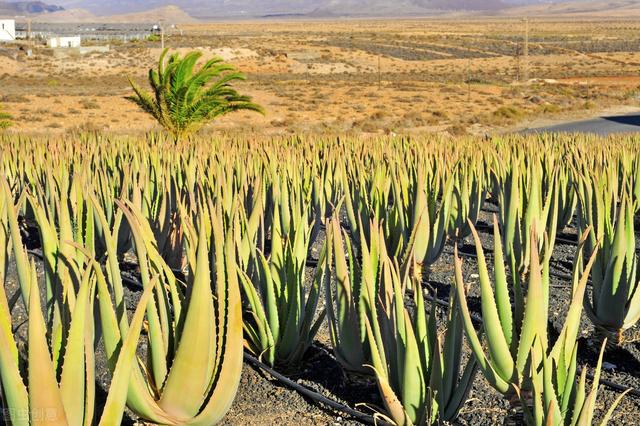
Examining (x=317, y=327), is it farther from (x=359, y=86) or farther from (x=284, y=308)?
(x=359, y=86)

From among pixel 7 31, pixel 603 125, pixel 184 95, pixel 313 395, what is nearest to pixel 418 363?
pixel 313 395

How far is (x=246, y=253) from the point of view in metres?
4.26

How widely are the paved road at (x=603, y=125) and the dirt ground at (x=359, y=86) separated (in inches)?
67.9

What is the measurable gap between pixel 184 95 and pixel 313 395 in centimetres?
1125

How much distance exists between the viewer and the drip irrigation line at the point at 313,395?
3326mm

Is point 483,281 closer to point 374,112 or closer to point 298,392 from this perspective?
point 298,392

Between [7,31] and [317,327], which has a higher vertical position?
[7,31]

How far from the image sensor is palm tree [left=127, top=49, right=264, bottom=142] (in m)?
14.1

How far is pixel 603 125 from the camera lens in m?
24.2

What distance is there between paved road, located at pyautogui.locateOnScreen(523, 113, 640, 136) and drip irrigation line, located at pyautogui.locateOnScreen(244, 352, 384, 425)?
19.3 m

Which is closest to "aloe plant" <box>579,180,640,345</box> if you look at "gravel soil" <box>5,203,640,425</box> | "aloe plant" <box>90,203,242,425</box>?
"gravel soil" <box>5,203,640,425</box>

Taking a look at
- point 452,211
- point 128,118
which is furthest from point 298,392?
point 128,118

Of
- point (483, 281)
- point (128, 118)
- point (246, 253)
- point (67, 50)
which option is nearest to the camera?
point (483, 281)

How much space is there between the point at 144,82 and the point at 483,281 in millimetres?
42309
